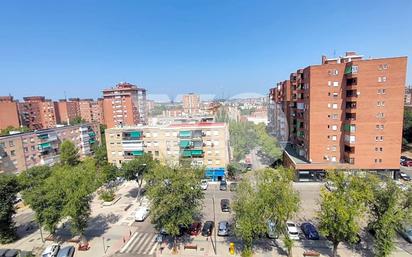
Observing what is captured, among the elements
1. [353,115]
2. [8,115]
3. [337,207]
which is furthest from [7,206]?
[8,115]

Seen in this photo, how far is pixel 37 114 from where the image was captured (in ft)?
253

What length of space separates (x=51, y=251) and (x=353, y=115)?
36348mm

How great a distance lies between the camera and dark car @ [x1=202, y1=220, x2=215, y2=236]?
2125 centimetres

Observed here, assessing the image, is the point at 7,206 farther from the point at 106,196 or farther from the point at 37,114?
the point at 37,114

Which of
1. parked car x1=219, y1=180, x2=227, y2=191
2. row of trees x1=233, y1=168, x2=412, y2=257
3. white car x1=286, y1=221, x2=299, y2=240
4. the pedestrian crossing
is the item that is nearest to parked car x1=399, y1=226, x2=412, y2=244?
row of trees x1=233, y1=168, x2=412, y2=257

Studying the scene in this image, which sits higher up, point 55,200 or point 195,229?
point 55,200

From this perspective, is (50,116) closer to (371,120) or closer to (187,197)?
(187,197)

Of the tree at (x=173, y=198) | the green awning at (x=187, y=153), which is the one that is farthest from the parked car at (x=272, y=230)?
the green awning at (x=187, y=153)

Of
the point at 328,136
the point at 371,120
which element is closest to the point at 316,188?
the point at 328,136

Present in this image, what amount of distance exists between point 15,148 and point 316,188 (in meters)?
48.3

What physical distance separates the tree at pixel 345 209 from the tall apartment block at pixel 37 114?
8373 centimetres

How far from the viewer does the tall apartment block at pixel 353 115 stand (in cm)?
2920

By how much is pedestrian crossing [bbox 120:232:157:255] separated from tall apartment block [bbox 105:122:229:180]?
14.6 m

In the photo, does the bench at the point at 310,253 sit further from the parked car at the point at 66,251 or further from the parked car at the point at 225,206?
the parked car at the point at 66,251
